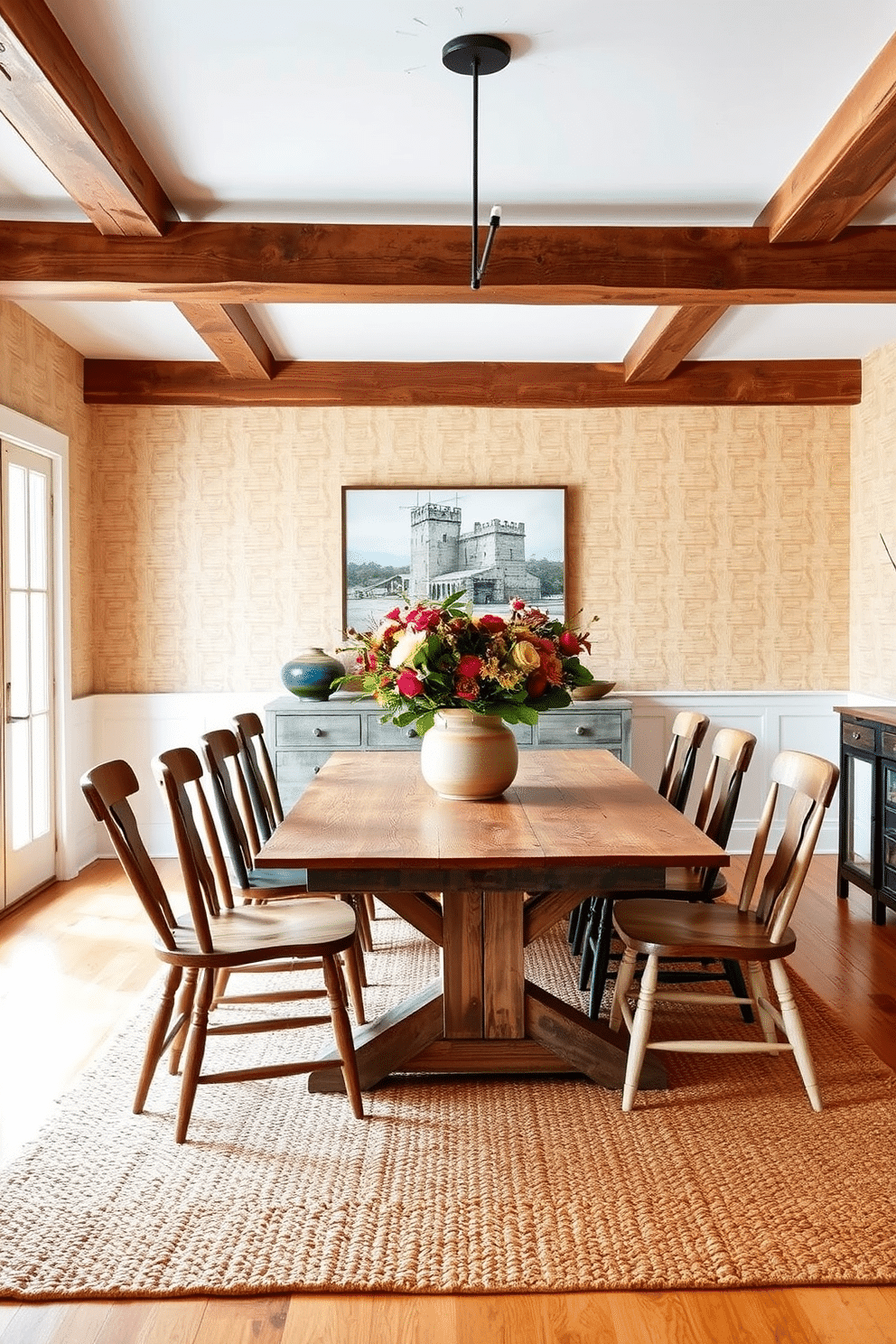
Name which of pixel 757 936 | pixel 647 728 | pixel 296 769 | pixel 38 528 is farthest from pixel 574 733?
pixel 38 528

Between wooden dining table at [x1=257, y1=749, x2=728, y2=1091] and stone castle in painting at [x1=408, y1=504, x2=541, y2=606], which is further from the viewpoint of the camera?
stone castle in painting at [x1=408, y1=504, x2=541, y2=606]

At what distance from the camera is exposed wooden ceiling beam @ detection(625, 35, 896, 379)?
271 cm

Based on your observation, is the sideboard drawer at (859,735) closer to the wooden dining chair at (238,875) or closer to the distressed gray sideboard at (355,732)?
the distressed gray sideboard at (355,732)

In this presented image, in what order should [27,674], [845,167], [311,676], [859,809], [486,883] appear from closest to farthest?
[486,883] < [845,167] < [27,674] < [859,809] < [311,676]

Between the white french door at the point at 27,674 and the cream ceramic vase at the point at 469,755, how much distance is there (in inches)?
93.7

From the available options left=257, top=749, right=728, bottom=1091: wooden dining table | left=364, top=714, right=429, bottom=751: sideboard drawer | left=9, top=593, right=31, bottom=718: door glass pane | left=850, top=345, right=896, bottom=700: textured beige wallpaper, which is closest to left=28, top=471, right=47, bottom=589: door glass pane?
left=9, top=593, right=31, bottom=718: door glass pane

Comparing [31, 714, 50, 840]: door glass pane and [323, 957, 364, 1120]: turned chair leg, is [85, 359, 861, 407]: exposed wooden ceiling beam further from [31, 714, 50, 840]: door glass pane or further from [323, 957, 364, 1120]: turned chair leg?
[323, 957, 364, 1120]: turned chair leg

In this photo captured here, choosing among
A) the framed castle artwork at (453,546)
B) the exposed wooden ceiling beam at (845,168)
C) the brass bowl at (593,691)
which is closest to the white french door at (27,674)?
the framed castle artwork at (453,546)

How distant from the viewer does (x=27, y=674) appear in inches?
195

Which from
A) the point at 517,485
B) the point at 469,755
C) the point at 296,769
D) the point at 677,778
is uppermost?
the point at 517,485

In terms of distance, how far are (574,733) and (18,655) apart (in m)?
2.65

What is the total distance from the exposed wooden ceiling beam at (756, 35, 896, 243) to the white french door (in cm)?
327

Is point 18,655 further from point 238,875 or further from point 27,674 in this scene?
point 238,875

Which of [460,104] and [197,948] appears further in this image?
[460,104]
